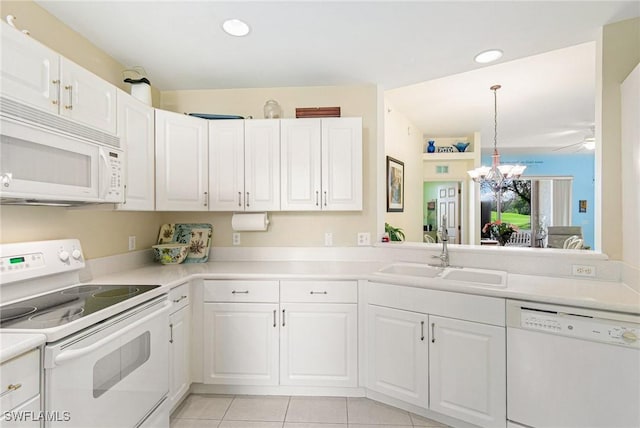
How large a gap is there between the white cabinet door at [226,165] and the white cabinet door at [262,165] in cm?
5

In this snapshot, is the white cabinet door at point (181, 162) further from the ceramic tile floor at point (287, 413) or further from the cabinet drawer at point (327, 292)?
the ceramic tile floor at point (287, 413)

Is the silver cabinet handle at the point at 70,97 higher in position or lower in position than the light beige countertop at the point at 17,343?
higher

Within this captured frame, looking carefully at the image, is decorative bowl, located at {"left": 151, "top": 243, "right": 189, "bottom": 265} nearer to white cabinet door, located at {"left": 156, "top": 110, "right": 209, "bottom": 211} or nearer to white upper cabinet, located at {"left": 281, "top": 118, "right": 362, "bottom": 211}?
white cabinet door, located at {"left": 156, "top": 110, "right": 209, "bottom": 211}

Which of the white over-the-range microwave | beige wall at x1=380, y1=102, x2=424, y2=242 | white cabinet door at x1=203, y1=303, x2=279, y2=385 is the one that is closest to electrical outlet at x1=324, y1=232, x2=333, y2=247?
white cabinet door at x1=203, y1=303, x2=279, y2=385

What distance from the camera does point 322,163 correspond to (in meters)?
2.41

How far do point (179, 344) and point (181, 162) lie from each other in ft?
4.39

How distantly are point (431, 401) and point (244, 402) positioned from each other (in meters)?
1.27

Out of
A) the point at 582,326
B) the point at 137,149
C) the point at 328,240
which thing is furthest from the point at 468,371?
the point at 137,149

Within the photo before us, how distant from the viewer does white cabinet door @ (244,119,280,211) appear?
243 centimetres

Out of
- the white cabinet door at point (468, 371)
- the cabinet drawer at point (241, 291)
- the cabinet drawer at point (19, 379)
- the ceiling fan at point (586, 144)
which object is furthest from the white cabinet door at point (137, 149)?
the ceiling fan at point (586, 144)

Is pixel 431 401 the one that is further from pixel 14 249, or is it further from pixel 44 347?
pixel 14 249

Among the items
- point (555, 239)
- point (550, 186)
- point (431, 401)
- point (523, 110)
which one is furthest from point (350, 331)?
point (550, 186)

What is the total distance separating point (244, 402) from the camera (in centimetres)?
209

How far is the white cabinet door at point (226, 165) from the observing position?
96.5 inches
